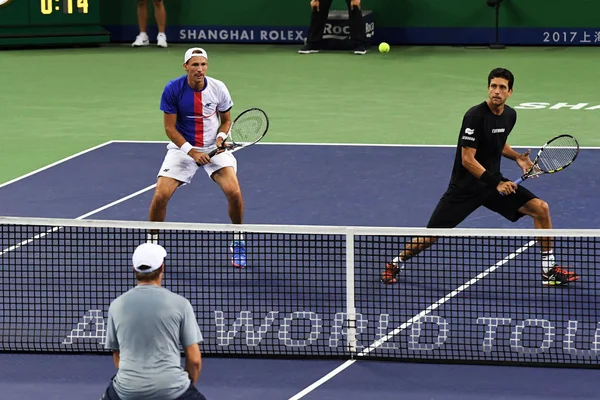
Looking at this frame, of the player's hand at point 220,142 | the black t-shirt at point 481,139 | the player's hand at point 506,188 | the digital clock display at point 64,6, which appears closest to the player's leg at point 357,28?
the digital clock display at point 64,6

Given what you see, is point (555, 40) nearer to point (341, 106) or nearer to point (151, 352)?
point (341, 106)

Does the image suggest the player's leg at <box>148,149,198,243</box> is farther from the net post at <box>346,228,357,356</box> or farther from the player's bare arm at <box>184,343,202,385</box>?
the player's bare arm at <box>184,343,202,385</box>

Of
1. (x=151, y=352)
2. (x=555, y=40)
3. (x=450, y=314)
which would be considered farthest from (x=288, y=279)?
(x=555, y=40)

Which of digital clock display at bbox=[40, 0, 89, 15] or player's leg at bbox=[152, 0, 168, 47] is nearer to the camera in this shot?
player's leg at bbox=[152, 0, 168, 47]

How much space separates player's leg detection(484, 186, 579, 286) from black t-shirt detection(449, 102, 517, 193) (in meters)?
0.21

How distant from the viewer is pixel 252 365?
28.5 ft

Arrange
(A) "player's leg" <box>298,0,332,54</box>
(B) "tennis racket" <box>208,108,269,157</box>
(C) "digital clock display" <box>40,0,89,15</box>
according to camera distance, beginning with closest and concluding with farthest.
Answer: (B) "tennis racket" <box>208,108,269,157</box>, (A) "player's leg" <box>298,0,332,54</box>, (C) "digital clock display" <box>40,0,89,15</box>

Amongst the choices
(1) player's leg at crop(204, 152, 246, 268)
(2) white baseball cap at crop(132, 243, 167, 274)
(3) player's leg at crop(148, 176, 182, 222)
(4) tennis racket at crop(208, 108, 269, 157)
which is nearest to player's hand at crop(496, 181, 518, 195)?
(1) player's leg at crop(204, 152, 246, 268)

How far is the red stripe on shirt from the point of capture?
36.1 ft

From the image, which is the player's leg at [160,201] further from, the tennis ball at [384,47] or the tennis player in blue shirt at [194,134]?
the tennis ball at [384,47]

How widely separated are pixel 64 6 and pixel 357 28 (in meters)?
5.78

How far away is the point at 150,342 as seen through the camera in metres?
6.33

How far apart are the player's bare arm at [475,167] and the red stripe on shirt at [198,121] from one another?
2325 millimetres

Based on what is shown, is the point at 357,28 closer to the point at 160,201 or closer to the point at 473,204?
the point at 160,201
